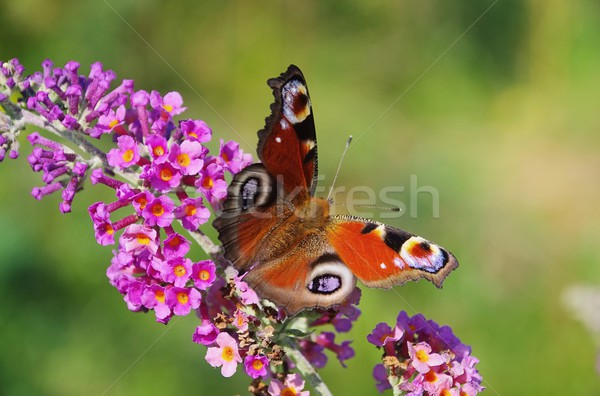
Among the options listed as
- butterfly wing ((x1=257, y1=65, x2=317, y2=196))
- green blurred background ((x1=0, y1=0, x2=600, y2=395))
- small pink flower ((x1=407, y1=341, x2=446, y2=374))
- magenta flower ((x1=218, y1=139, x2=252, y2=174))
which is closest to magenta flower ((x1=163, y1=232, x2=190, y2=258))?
magenta flower ((x1=218, y1=139, x2=252, y2=174))

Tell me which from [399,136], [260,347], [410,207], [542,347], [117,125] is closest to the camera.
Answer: [260,347]

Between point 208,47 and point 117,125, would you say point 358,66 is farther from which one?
point 117,125

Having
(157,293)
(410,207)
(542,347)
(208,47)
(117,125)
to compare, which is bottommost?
(157,293)

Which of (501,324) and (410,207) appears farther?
(410,207)

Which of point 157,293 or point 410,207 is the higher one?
point 410,207

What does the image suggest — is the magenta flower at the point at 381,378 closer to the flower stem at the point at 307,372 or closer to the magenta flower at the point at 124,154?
the flower stem at the point at 307,372

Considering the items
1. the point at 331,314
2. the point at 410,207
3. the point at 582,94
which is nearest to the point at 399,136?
the point at 410,207
